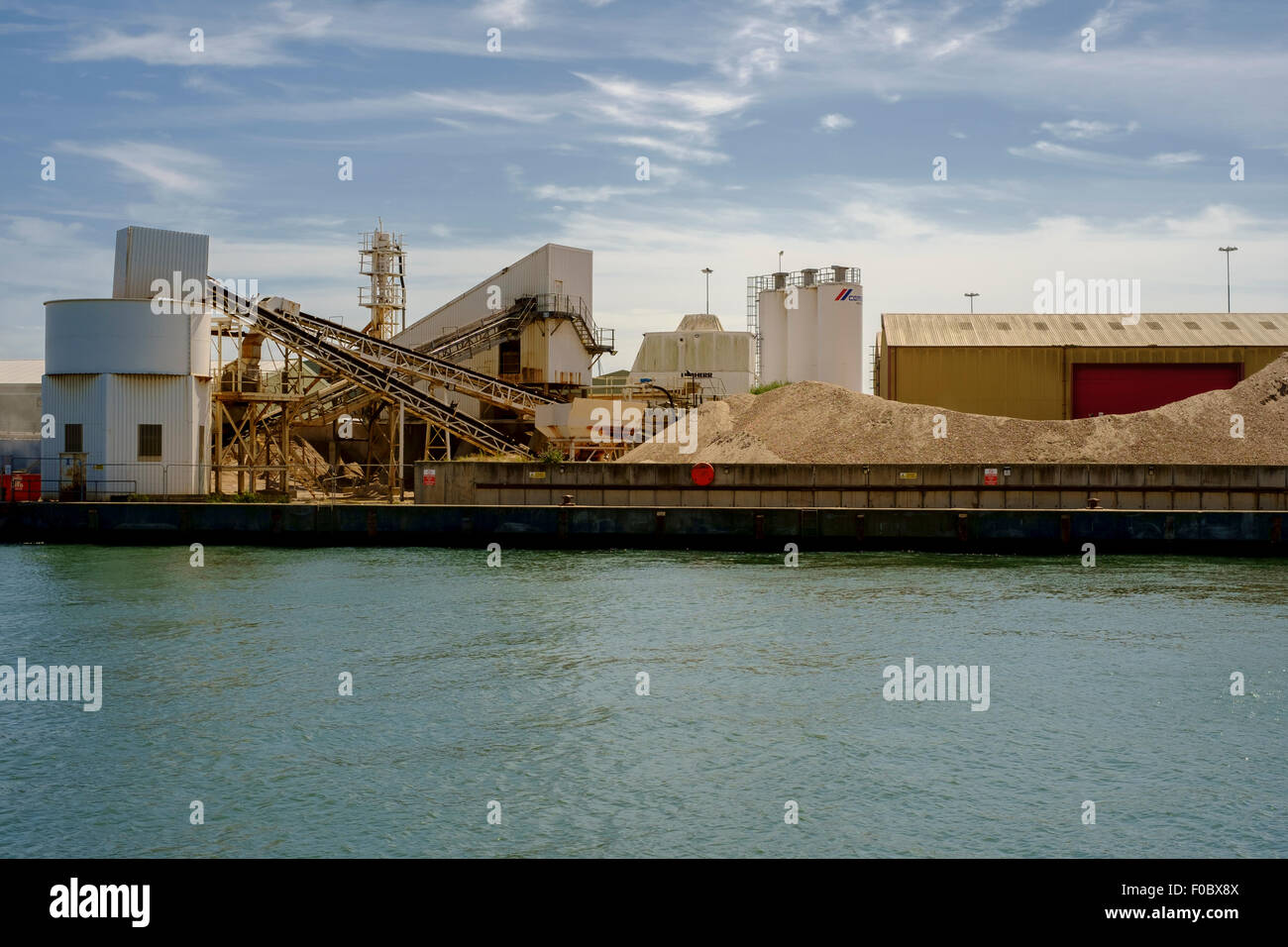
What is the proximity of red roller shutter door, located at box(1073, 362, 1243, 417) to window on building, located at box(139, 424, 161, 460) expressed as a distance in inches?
1555

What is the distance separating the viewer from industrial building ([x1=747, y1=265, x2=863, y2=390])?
62.2 meters

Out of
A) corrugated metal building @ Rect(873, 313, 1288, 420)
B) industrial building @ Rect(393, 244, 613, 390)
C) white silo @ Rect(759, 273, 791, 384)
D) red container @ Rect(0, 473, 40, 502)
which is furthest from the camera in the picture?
white silo @ Rect(759, 273, 791, 384)

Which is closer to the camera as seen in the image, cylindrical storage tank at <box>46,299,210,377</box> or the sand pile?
cylindrical storage tank at <box>46,299,210,377</box>

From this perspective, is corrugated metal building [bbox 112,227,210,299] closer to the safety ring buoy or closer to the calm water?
the calm water

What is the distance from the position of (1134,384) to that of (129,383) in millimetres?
43181

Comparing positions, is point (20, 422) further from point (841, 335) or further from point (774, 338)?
point (841, 335)

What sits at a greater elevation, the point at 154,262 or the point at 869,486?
the point at 154,262

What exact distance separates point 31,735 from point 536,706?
6782mm

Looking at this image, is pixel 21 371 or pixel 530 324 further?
pixel 530 324

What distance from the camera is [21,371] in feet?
173
